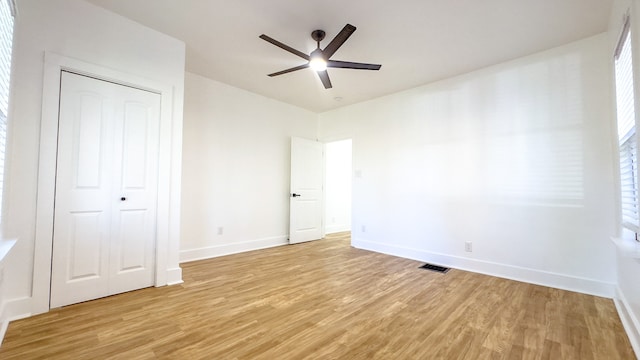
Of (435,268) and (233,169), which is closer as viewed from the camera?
(435,268)

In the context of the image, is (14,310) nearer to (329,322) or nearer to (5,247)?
(5,247)

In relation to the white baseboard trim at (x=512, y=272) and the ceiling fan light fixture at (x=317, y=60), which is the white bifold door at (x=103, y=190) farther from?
the white baseboard trim at (x=512, y=272)

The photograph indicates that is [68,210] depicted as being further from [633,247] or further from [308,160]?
[633,247]

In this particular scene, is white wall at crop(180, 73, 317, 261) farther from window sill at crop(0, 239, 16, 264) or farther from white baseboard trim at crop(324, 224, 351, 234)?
window sill at crop(0, 239, 16, 264)

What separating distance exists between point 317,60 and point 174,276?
2734 mm

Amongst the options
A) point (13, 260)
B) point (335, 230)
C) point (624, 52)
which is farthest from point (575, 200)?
point (13, 260)

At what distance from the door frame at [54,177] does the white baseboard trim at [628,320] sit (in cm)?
384

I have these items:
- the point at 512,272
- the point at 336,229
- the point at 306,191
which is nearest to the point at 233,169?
the point at 306,191

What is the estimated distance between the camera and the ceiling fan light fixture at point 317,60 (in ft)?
8.25

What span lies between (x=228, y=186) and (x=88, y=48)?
7.76 ft

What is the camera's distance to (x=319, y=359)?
5.39 ft

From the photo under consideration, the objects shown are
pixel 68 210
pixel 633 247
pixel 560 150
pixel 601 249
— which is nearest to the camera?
pixel 633 247

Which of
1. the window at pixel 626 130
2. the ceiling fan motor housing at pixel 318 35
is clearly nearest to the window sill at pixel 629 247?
the window at pixel 626 130

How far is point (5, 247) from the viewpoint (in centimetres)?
177
